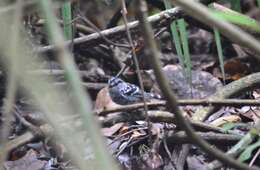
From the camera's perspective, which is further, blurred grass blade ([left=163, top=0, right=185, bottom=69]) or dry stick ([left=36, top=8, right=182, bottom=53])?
dry stick ([left=36, top=8, right=182, bottom=53])

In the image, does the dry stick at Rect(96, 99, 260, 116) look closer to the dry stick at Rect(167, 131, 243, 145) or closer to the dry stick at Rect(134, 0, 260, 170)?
the dry stick at Rect(167, 131, 243, 145)

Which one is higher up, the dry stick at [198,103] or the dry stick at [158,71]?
the dry stick at [158,71]

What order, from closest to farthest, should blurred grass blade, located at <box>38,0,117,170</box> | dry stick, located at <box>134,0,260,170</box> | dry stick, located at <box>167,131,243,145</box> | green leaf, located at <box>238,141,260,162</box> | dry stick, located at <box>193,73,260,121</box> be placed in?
blurred grass blade, located at <box>38,0,117,170</box> < dry stick, located at <box>134,0,260,170</box> < green leaf, located at <box>238,141,260,162</box> < dry stick, located at <box>167,131,243,145</box> < dry stick, located at <box>193,73,260,121</box>

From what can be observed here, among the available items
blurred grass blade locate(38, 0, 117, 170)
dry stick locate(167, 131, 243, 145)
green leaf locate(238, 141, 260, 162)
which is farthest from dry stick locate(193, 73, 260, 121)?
blurred grass blade locate(38, 0, 117, 170)

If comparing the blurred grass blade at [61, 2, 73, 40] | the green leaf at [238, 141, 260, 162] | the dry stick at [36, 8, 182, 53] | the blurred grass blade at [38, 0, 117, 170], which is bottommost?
the green leaf at [238, 141, 260, 162]

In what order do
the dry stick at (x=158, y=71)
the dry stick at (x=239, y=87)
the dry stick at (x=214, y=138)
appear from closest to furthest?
the dry stick at (x=158, y=71)
the dry stick at (x=214, y=138)
the dry stick at (x=239, y=87)

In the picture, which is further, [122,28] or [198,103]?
[122,28]

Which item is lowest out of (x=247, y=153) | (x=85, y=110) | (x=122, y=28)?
(x=247, y=153)

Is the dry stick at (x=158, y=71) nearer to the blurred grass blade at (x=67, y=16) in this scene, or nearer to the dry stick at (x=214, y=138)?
the dry stick at (x=214, y=138)

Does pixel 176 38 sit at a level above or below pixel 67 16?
below

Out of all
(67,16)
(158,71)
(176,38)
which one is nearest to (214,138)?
(176,38)

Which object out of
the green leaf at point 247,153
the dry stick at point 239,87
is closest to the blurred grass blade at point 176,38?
the dry stick at point 239,87

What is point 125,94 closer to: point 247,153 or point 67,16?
point 67,16

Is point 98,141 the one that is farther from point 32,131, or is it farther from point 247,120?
point 247,120
